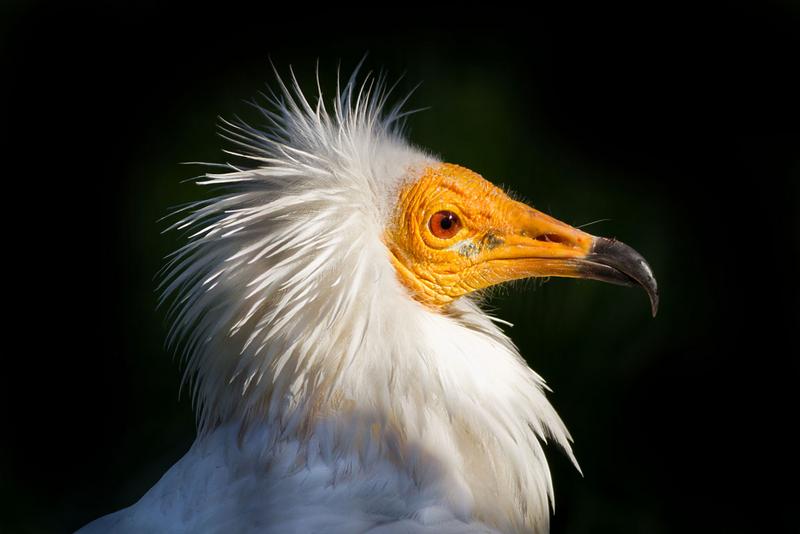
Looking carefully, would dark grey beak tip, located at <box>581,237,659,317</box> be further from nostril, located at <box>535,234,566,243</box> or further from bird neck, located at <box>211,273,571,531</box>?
bird neck, located at <box>211,273,571,531</box>

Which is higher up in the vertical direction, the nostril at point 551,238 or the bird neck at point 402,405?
the nostril at point 551,238

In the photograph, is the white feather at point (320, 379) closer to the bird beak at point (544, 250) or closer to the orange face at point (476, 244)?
the orange face at point (476, 244)

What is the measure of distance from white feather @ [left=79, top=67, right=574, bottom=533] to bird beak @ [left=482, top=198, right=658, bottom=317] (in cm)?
25

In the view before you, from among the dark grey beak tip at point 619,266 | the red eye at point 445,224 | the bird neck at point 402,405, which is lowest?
the bird neck at point 402,405

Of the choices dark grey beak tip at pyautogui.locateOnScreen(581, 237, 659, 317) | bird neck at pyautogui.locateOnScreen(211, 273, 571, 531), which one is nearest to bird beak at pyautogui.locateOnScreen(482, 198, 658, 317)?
dark grey beak tip at pyautogui.locateOnScreen(581, 237, 659, 317)

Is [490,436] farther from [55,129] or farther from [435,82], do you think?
[55,129]

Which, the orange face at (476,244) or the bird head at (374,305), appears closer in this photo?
the bird head at (374,305)

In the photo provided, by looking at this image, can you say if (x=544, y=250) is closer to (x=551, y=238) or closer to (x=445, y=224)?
(x=551, y=238)

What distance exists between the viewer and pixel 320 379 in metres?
1.81

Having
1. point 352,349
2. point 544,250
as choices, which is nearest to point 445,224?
point 544,250

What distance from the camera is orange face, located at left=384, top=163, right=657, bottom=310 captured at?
200 cm

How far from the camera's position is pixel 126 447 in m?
3.54

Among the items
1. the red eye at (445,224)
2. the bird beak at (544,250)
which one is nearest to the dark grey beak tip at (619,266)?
the bird beak at (544,250)

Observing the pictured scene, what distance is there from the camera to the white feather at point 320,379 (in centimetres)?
177
